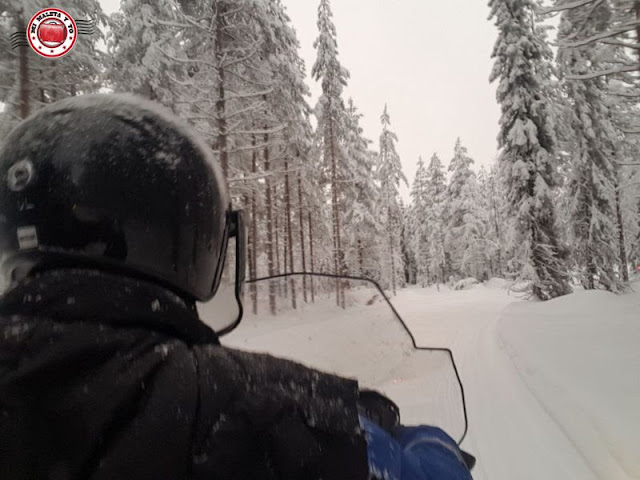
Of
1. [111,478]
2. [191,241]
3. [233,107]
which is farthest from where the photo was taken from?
[233,107]

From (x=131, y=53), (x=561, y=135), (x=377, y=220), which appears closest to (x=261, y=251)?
(x=377, y=220)

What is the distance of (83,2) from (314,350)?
15.4 meters

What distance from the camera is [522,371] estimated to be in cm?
731

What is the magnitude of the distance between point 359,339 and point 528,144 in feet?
64.8

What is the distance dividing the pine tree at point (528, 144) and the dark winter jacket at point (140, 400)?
19312 mm

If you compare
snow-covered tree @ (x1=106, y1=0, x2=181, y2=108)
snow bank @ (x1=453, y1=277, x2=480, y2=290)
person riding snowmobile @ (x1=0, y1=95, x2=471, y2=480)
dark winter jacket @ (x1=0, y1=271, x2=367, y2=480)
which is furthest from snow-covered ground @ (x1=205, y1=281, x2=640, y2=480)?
snow bank @ (x1=453, y1=277, x2=480, y2=290)

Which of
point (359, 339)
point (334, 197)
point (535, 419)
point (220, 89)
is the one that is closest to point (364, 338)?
point (359, 339)

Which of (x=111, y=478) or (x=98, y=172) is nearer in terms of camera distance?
(x=111, y=478)

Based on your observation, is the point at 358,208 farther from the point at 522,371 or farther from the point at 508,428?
the point at 508,428

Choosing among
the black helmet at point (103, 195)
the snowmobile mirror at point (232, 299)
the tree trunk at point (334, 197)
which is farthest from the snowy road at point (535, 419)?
the tree trunk at point (334, 197)

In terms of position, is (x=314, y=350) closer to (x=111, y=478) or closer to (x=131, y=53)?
(x=111, y=478)

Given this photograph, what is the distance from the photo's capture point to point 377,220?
83.3 feet

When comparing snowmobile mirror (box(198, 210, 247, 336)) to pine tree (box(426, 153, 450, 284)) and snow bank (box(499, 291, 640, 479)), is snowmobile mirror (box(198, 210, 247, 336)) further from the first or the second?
pine tree (box(426, 153, 450, 284))

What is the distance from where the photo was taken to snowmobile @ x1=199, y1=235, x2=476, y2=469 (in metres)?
1.52
